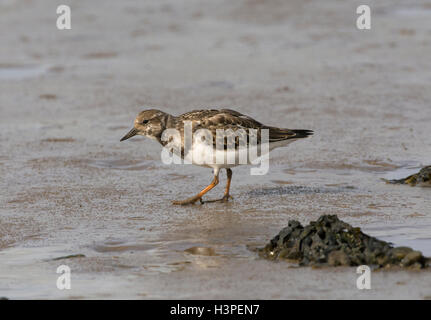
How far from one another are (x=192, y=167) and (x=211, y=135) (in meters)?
1.40

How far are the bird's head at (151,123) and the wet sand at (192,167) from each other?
59 cm

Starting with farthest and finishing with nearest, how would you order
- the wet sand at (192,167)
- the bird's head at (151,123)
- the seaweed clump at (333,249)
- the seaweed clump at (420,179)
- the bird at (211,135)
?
the seaweed clump at (420,179)
the bird's head at (151,123)
the bird at (211,135)
the wet sand at (192,167)
the seaweed clump at (333,249)

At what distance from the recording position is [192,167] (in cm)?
831

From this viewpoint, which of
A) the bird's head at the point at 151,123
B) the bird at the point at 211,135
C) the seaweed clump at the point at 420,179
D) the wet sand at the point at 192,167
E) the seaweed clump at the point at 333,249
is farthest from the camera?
the seaweed clump at the point at 420,179

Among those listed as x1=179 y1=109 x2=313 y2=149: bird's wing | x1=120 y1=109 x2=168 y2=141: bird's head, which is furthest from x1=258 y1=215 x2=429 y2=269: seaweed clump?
x1=120 y1=109 x2=168 y2=141: bird's head

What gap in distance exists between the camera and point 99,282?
513 cm

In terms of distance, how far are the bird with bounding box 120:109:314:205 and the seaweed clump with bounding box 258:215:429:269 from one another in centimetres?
152

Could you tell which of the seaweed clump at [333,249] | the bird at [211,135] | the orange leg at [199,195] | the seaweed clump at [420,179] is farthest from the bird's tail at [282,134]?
the seaweed clump at [333,249]

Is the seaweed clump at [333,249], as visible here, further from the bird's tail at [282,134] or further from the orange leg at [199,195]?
the bird's tail at [282,134]

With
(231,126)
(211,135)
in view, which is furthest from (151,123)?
(231,126)

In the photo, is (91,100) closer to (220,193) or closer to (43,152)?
(43,152)

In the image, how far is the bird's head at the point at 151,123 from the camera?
715cm
